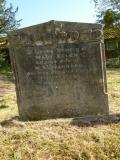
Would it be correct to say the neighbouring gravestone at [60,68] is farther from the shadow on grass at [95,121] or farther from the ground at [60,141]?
the ground at [60,141]

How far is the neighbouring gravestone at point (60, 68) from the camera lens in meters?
7.06

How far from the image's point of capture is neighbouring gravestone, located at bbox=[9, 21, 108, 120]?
706cm

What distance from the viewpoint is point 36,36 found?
7.18 metres

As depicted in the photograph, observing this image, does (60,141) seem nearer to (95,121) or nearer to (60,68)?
(95,121)

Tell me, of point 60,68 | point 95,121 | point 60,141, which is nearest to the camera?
point 60,141

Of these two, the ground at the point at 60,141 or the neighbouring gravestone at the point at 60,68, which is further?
the neighbouring gravestone at the point at 60,68

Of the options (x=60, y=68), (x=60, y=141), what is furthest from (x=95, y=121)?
(x=60, y=68)

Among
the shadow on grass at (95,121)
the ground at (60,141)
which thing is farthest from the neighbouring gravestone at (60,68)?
the ground at (60,141)

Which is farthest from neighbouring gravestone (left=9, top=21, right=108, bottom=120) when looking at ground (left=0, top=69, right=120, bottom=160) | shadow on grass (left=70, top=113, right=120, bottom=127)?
ground (left=0, top=69, right=120, bottom=160)

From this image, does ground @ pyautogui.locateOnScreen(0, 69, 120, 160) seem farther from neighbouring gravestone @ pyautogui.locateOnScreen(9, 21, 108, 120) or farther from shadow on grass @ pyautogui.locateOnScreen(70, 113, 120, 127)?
neighbouring gravestone @ pyautogui.locateOnScreen(9, 21, 108, 120)

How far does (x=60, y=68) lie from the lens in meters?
7.19

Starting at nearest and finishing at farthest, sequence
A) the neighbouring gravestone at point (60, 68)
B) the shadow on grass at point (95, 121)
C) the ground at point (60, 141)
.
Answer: the ground at point (60, 141), the shadow on grass at point (95, 121), the neighbouring gravestone at point (60, 68)

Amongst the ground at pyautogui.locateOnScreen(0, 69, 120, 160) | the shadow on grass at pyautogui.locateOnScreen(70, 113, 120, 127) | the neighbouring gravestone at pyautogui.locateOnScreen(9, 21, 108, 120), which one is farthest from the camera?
the neighbouring gravestone at pyautogui.locateOnScreen(9, 21, 108, 120)

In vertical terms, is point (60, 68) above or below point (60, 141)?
above
